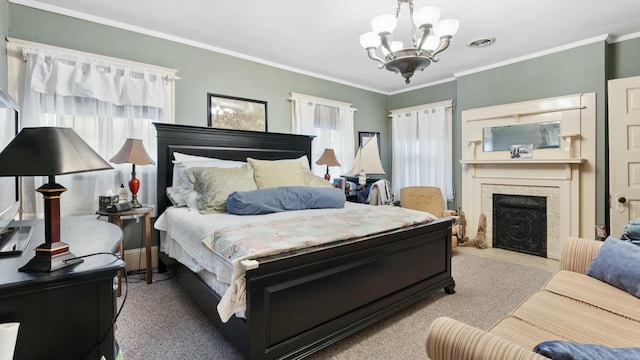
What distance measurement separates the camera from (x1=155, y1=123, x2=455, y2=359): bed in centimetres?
153

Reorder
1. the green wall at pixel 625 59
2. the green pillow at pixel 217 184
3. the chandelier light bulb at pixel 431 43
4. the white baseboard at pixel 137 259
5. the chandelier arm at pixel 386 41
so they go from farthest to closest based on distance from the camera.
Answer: the green wall at pixel 625 59
the white baseboard at pixel 137 259
the green pillow at pixel 217 184
the chandelier light bulb at pixel 431 43
the chandelier arm at pixel 386 41

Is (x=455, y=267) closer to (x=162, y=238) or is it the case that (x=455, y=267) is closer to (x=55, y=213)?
(x=162, y=238)

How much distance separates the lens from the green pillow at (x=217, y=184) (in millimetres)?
2600

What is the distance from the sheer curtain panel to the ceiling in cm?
47

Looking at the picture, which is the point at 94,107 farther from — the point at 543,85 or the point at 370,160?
the point at 543,85

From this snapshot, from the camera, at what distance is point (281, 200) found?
2.69 m

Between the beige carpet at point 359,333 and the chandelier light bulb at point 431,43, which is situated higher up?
the chandelier light bulb at point 431,43

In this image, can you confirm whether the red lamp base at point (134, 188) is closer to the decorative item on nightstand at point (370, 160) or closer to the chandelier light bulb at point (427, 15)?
the decorative item on nightstand at point (370, 160)

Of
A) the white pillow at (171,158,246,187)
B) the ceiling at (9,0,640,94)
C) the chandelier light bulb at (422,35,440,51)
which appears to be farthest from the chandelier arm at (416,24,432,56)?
the white pillow at (171,158,246,187)

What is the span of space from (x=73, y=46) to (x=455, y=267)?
4484 millimetres

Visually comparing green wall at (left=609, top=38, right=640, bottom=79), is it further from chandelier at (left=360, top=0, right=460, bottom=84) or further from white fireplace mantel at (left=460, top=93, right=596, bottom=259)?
chandelier at (left=360, top=0, right=460, bottom=84)

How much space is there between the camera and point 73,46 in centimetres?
278

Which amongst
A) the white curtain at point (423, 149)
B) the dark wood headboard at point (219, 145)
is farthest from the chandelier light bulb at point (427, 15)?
the white curtain at point (423, 149)

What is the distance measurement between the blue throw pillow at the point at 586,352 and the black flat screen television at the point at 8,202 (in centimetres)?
178
